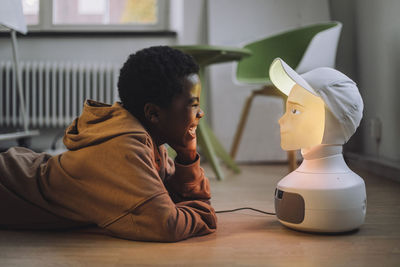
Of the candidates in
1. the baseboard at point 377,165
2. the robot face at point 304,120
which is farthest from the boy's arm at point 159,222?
the baseboard at point 377,165

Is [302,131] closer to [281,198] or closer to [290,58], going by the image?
[281,198]

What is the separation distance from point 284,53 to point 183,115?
1.80 metres

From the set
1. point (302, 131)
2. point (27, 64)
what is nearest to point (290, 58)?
point (302, 131)

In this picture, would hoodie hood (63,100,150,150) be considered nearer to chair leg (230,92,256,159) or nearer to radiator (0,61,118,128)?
chair leg (230,92,256,159)

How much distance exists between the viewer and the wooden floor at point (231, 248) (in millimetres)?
833

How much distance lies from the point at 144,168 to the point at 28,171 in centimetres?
Answer: 37

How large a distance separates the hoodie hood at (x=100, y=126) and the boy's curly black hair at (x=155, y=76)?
5 cm

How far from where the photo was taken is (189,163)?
43.2 inches

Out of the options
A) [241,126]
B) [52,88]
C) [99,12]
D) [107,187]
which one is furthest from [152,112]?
[99,12]

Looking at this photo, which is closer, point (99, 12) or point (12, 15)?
point (12, 15)

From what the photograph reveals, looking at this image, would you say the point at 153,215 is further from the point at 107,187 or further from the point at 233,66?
the point at 233,66

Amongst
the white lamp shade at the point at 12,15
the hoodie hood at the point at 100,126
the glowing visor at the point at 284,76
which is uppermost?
the white lamp shade at the point at 12,15

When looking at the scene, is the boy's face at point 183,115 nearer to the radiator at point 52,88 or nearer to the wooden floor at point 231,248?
the wooden floor at point 231,248

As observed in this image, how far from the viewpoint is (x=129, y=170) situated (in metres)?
0.90
